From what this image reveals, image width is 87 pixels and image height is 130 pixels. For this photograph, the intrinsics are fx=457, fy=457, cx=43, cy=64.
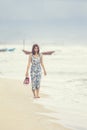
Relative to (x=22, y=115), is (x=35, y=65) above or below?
above

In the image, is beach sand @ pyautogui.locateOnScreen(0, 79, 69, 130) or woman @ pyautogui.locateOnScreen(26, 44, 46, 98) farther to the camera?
woman @ pyautogui.locateOnScreen(26, 44, 46, 98)

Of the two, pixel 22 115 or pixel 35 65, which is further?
pixel 35 65

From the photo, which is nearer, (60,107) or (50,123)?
(50,123)

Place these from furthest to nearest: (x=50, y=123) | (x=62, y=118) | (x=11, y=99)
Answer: (x=11, y=99) → (x=62, y=118) → (x=50, y=123)

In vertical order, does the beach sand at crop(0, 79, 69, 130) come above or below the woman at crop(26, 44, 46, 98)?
below

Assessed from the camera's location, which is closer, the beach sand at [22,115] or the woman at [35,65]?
the beach sand at [22,115]

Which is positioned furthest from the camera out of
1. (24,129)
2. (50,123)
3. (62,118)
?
(62,118)

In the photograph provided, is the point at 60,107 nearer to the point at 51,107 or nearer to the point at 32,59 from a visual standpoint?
the point at 51,107

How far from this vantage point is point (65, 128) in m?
7.36

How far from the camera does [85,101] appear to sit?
11219 mm

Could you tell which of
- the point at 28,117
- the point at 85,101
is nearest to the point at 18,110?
the point at 28,117

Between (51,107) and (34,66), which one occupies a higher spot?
(34,66)

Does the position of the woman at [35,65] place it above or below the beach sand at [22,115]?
above

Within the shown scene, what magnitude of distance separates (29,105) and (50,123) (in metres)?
2.08
